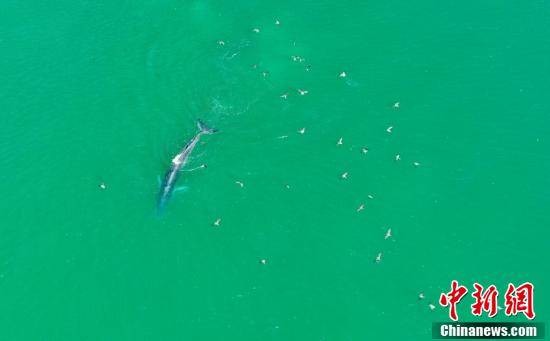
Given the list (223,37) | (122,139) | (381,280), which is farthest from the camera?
(223,37)

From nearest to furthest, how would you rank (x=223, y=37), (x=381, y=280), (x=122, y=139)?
(x=381, y=280)
(x=122, y=139)
(x=223, y=37)

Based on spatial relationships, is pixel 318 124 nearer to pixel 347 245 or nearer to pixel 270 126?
pixel 270 126

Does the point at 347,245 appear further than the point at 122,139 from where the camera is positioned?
No

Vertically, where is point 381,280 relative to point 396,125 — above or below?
below


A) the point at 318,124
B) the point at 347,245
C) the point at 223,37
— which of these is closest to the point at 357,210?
the point at 347,245

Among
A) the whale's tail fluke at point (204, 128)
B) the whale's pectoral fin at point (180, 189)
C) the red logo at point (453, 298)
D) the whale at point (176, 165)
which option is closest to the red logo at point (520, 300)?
the red logo at point (453, 298)

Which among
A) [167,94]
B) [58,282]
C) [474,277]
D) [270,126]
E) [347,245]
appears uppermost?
[167,94]

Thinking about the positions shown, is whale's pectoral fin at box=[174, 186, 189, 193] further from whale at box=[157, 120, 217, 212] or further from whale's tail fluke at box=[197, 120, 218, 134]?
whale's tail fluke at box=[197, 120, 218, 134]
